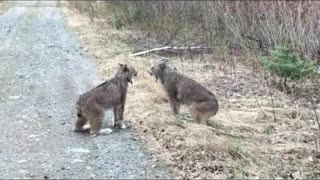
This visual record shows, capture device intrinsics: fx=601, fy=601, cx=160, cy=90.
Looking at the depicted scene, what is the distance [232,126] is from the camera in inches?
304

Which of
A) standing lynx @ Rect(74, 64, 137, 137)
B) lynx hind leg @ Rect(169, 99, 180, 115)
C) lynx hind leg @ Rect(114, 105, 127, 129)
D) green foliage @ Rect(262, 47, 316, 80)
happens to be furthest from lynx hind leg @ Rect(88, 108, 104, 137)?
green foliage @ Rect(262, 47, 316, 80)

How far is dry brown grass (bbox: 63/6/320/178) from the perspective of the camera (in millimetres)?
6082

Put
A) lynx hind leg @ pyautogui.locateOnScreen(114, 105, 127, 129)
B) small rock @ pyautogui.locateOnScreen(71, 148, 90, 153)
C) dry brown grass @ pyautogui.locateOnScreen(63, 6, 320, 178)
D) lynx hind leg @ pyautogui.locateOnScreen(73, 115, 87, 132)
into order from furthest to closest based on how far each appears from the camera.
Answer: lynx hind leg @ pyautogui.locateOnScreen(114, 105, 127, 129) < lynx hind leg @ pyautogui.locateOnScreen(73, 115, 87, 132) < small rock @ pyautogui.locateOnScreen(71, 148, 90, 153) < dry brown grass @ pyautogui.locateOnScreen(63, 6, 320, 178)

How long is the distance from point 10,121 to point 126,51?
657cm

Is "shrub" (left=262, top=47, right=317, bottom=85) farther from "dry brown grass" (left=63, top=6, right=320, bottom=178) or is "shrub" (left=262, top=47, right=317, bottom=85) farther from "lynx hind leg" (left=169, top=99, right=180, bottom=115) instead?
"lynx hind leg" (left=169, top=99, right=180, bottom=115)

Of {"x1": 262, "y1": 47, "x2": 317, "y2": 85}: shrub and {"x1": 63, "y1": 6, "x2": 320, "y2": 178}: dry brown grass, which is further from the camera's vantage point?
{"x1": 262, "y1": 47, "x2": 317, "y2": 85}: shrub

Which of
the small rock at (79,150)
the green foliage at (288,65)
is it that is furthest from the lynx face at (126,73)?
the green foliage at (288,65)

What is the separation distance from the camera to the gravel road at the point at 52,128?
5973mm

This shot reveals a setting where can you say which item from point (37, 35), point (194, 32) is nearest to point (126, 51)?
point (194, 32)

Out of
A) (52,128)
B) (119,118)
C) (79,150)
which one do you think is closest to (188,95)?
(119,118)

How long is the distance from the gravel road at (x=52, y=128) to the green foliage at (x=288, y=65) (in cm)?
315

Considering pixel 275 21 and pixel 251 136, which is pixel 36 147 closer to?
pixel 251 136

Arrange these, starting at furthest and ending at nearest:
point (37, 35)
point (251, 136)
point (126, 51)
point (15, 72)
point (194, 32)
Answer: point (37, 35), point (194, 32), point (126, 51), point (15, 72), point (251, 136)

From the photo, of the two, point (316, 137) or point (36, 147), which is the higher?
point (36, 147)
